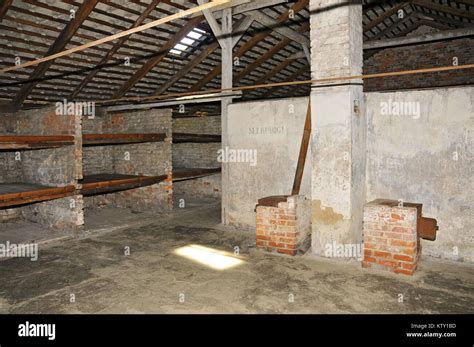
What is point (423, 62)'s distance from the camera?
33.4 feet

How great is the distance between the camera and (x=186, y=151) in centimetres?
1105

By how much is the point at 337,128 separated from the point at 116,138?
4.28 metres

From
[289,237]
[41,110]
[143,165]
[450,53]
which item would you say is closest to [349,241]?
[289,237]

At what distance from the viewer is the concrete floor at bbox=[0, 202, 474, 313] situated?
347cm

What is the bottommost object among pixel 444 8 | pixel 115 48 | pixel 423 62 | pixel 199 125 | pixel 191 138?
pixel 191 138

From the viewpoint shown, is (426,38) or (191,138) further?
(191,138)

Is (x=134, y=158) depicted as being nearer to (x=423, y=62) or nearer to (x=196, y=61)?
(x=196, y=61)

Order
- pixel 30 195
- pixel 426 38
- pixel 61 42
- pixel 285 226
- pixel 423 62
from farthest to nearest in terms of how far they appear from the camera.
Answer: pixel 423 62
pixel 426 38
pixel 61 42
pixel 30 195
pixel 285 226

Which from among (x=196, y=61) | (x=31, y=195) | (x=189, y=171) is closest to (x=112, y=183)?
(x=31, y=195)

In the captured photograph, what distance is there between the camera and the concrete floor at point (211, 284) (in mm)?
3469

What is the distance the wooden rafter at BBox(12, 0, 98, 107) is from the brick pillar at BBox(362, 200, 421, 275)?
5159 mm

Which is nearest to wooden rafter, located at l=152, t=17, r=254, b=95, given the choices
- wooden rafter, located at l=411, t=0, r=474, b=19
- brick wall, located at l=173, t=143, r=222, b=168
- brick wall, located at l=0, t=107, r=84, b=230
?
brick wall, located at l=173, t=143, r=222, b=168

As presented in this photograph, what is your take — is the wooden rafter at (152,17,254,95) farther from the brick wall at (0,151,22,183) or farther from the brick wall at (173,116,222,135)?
the brick wall at (0,151,22,183)

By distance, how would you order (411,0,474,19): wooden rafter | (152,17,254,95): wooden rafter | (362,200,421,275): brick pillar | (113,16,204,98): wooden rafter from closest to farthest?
(362,200,421,275): brick pillar
(113,16,204,98): wooden rafter
(152,17,254,95): wooden rafter
(411,0,474,19): wooden rafter
